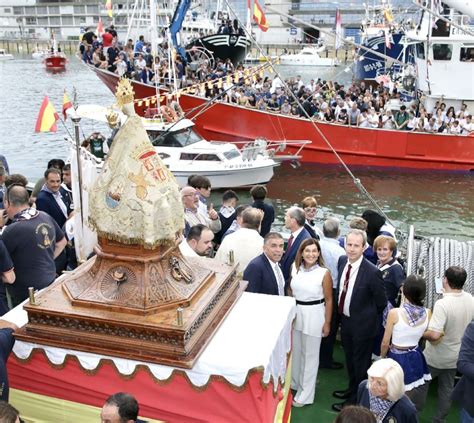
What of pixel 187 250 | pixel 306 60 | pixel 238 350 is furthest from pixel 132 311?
pixel 306 60

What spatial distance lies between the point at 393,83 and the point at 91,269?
24.5 metres

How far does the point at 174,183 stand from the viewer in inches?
139

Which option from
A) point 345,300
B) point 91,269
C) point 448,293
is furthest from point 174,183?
point 448,293

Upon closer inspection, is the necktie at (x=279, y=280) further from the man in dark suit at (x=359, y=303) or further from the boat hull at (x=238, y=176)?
the boat hull at (x=238, y=176)

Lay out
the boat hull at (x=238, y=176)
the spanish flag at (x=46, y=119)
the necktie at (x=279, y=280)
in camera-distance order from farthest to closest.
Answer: the boat hull at (x=238, y=176) < the spanish flag at (x=46, y=119) < the necktie at (x=279, y=280)

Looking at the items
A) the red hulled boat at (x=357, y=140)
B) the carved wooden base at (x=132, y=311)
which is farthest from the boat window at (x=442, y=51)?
the carved wooden base at (x=132, y=311)

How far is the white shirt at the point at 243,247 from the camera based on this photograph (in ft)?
17.0

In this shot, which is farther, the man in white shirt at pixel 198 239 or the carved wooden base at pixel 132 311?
the man in white shirt at pixel 198 239

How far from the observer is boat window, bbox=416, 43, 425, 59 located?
65.9 ft

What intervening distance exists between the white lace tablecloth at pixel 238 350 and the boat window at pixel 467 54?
18.0 m

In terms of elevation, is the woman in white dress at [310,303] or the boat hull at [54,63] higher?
the boat hull at [54,63]

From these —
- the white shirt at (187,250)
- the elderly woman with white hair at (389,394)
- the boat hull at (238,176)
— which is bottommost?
the boat hull at (238,176)

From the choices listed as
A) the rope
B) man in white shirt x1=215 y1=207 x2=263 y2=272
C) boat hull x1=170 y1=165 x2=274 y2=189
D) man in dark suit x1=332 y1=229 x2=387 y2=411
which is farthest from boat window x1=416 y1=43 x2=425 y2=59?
man in dark suit x1=332 y1=229 x2=387 y2=411

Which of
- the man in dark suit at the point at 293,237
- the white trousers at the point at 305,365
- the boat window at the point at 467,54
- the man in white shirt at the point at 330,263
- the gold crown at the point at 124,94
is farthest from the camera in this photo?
the boat window at the point at 467,54
